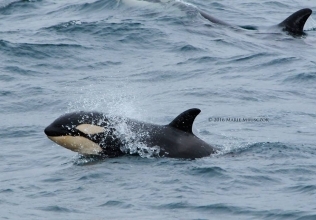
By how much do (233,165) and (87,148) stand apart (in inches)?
110

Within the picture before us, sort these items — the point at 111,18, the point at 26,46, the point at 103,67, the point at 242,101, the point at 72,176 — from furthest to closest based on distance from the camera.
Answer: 1. the point at 111,18
2. the point at 26,46
3. the point at 103,67
4. the point at 242,101
5. the point at 72,176

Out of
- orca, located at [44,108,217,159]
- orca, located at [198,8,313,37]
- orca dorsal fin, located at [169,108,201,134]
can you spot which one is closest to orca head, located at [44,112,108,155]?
orca, located at [44,108,217,159]

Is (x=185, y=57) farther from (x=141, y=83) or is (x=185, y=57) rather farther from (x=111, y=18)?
(x=111, y=18)

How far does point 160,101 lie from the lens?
2127 centimetres

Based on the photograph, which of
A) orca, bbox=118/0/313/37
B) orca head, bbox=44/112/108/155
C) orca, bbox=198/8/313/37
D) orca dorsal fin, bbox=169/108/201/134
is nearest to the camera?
orca dorsal fin, bbox=169/108/201/134

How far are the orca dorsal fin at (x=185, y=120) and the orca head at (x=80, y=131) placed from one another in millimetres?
1376

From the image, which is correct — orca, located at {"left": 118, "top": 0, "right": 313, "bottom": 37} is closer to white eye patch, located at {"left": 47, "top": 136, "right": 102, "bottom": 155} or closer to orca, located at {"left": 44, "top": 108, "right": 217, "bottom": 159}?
orca, located at {"left": 44, "top": 108, "right": 217, "bottom": 159}

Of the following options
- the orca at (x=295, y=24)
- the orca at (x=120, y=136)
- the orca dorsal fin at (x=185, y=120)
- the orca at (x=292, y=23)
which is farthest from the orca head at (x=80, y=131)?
the orca at (x=295, y=24)

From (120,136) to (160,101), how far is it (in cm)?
493

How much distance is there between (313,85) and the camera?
22688 millimetres

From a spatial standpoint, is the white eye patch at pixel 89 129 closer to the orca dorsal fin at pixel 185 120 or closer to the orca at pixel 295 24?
the orca dorsal fin at pixel 185 120

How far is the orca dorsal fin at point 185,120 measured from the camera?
15.8 meters

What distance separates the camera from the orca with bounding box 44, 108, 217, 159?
1619 cm

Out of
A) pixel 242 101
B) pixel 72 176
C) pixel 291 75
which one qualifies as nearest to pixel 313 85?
pixel 291 75
